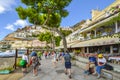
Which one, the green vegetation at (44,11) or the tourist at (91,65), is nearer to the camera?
the tourist at (91,65)

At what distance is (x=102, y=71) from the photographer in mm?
12836

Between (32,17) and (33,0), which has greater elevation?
(33,0)

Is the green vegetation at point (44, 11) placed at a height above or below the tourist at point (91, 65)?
above

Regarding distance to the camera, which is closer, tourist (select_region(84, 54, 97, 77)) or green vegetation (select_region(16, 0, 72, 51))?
tourist (select_region(84, 54, 97, 77))

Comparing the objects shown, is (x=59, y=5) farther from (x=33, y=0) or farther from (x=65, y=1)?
(x=33, y=0)

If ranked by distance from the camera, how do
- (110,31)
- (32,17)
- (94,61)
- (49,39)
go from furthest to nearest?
(49,39), (32,17), (110,31), (94,61)

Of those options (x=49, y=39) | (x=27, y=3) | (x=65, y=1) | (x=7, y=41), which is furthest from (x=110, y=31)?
(x=7, y=41)

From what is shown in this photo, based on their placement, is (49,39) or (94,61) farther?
(49,39)

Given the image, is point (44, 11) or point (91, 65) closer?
point (91, 65)

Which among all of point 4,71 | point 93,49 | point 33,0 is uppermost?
point 33,0

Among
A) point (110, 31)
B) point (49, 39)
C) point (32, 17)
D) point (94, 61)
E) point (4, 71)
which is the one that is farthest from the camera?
point (49, 39)

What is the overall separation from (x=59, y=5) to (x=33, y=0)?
3.63 metres

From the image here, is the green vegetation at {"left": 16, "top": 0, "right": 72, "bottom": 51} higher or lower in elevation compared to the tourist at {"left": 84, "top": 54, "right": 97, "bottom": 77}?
higher

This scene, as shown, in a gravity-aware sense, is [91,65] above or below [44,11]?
below
